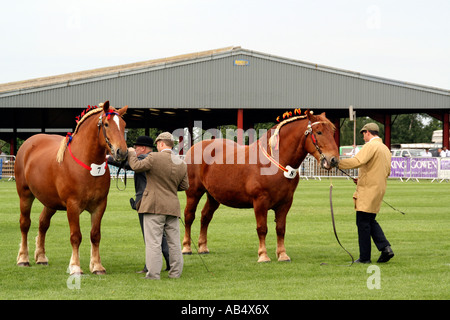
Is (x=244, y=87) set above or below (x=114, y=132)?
above

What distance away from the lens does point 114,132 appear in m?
8.35

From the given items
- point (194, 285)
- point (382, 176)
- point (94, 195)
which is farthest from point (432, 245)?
point (94, 195)

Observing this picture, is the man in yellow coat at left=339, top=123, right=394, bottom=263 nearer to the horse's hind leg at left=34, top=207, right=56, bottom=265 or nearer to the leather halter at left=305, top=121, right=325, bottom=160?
the leather halter at left=305, top=121, right=325, bottom=160

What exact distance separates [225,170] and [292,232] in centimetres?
360

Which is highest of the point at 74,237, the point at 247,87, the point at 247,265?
the point at 247,87

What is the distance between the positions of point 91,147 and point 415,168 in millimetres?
31642

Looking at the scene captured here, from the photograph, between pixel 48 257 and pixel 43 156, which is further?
pixel 48 257

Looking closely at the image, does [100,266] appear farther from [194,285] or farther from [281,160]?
[281,160]

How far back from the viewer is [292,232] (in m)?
13.8

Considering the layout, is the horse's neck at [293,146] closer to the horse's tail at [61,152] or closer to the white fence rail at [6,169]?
the horse's tail at [61,152]

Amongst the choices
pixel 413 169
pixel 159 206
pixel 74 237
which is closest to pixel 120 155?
pixel 159 206

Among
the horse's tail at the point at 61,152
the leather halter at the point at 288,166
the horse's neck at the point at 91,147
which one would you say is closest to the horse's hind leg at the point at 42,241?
the horse's tail at the point at 61,152

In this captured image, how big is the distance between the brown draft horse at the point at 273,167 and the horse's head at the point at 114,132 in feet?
8.39

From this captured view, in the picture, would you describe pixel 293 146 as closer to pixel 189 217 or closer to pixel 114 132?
pixel 189 217
